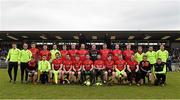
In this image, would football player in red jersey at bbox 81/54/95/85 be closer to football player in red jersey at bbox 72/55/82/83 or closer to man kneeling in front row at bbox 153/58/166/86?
football player in red jersey at bbox 72/55/82/83

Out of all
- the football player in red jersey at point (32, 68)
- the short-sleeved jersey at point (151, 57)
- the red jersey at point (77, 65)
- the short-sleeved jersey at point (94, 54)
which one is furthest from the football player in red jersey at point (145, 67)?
the football player in red jersey at point (32, 68)

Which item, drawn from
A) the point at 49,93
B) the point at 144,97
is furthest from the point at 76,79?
the point at 144,97

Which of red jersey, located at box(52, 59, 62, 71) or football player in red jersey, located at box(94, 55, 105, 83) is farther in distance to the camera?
red jersey, located at box(52, 59, 62, 71)

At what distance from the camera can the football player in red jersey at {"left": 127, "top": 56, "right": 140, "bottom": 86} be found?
14273 mm

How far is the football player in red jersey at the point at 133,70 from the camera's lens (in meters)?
14.3

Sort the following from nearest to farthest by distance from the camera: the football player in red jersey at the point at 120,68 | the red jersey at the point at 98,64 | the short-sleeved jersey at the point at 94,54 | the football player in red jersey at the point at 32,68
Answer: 1. the football player in red jersey at the point at 120,68
2. the red jersey at the point at 98,64
3. the football player in red jersey at the point at 32,68
4. the short-sleeved jersey at the point at 94,54

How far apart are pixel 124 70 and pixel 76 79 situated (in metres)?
1.98

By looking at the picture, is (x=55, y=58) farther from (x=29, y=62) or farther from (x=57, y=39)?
(x=57, y=39)

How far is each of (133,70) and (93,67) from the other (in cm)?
160

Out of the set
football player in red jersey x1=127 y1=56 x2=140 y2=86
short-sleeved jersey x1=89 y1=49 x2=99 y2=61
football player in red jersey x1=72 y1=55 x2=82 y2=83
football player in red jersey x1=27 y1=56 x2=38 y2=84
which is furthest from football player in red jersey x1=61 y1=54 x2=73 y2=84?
football player in red jersey x1=127 y1=56 x2=140 y2=86

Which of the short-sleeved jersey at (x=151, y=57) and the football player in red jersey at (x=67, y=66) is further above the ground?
the short-sleeved jersey at (x=151, y=57)

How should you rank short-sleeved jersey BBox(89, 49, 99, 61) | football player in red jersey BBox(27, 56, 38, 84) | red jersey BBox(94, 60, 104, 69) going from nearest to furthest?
red jersey BBox(94, 60, 104, 69) → football player in red jersey BBox(27, 56, 38, 84) → short-sleeved jersey BBox(89, 49, 99, 61)

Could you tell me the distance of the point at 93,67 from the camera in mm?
14297

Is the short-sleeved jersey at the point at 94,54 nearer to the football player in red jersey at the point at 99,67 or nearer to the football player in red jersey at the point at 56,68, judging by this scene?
the football player in red jersey at the point at 99,67
